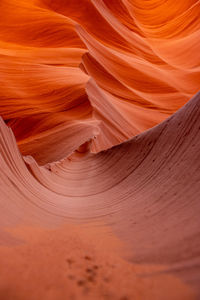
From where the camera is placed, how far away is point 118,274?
39cm

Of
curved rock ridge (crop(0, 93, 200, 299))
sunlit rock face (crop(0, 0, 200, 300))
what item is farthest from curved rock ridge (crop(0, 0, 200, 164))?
curved rock ridge (crop(0, 93, 200, 299))

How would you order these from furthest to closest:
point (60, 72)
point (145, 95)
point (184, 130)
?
point (145, 95), point (60, 72), point (184, 130)

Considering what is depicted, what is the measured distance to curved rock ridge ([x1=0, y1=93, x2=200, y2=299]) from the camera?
433mm

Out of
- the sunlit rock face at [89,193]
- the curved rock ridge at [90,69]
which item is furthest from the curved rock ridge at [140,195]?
the curved rock ridge at [90,69]

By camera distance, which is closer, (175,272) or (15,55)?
(175,272)

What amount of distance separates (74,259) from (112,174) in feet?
1.98

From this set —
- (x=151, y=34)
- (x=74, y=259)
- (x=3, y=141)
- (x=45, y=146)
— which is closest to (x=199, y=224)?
(x=74, y=259)

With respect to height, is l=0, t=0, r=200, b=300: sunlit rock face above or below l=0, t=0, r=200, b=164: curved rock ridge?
below

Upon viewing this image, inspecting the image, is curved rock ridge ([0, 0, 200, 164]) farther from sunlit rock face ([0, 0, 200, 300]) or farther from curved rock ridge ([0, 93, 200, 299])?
curved rock ridge ([0, 93, 200, 299])

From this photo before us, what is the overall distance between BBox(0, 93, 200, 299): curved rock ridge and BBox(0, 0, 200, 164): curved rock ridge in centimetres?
59

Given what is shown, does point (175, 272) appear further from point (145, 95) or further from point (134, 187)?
point (145, 95)

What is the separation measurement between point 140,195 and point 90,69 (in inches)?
104

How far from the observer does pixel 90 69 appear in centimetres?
310

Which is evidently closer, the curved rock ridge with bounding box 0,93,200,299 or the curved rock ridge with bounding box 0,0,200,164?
the curved rock ridge with bounding box 0,93,200,299
